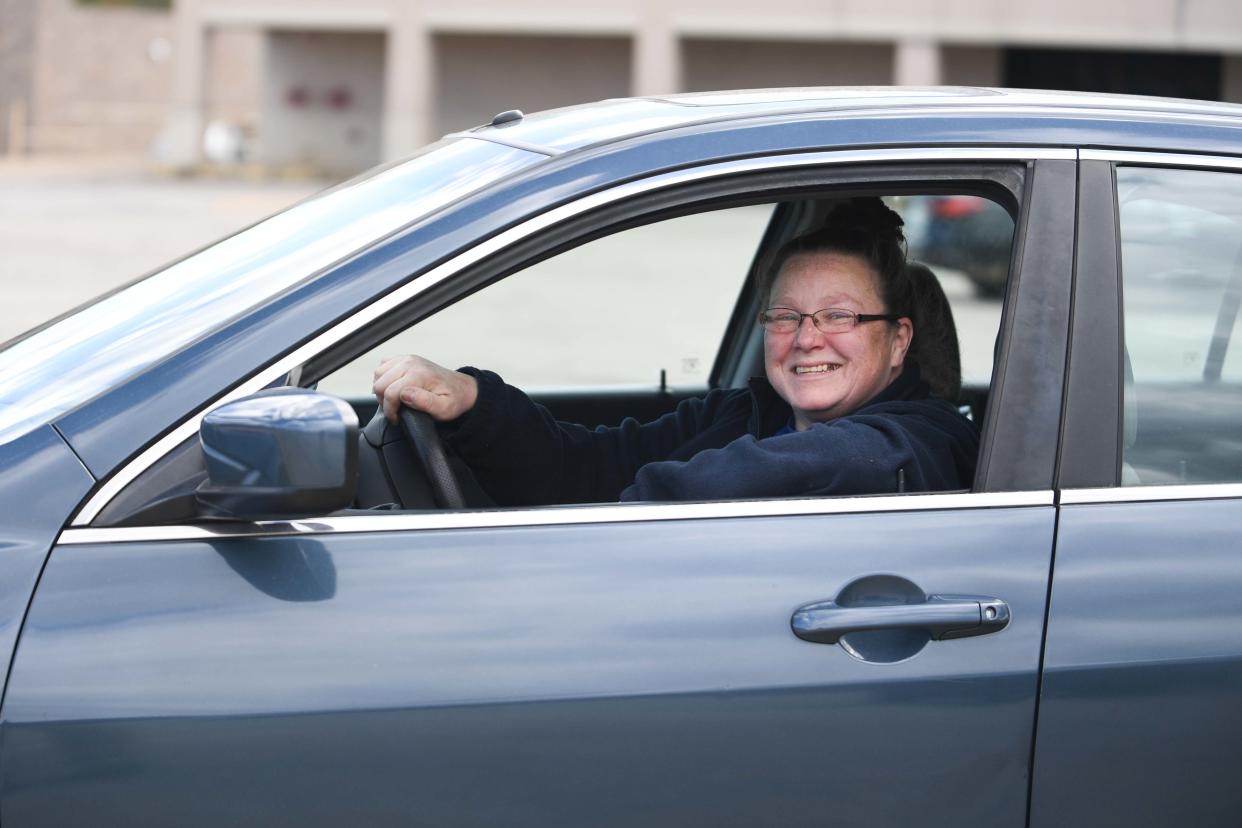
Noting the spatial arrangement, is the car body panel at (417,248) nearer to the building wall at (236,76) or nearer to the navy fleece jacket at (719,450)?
the navy fleece jacket at (719,450)

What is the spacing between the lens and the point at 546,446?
2.98m

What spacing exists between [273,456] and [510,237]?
17.5 inches

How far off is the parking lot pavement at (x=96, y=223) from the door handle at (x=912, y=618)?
514 centimetres

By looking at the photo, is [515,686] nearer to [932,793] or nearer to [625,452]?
[932,793]

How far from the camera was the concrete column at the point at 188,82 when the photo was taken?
1508 inches

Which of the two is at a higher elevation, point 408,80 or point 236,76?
point 236,76

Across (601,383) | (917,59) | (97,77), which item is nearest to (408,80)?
(917,59)

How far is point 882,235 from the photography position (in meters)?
2.82

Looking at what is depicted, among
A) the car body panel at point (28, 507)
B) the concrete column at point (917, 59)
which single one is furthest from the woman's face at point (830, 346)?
the concrete column at point (917, 59)

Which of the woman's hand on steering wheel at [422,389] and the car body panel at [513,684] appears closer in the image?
the car body panel at [513,684]

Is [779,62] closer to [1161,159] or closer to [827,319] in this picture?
[827,319]

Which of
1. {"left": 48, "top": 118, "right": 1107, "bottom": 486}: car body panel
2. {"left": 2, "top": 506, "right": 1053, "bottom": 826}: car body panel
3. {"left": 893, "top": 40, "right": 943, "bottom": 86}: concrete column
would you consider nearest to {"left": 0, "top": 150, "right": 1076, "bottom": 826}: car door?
{"left": 2, "top": 506, "right": 1053, "bottom": 826}: car body panel

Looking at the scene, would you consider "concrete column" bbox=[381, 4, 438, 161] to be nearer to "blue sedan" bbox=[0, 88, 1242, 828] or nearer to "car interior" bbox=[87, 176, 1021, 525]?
"car interior" bbox=[87, 176, 1021, 525]

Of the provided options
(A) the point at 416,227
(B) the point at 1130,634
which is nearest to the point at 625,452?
Result: (A) the point at 416,227
